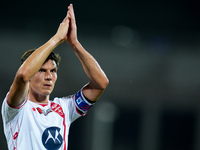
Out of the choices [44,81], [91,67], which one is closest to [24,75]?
[44,81]

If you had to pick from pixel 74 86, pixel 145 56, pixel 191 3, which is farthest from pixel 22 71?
pixel 191 3

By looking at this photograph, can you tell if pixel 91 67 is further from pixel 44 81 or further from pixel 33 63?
pixel 33 63

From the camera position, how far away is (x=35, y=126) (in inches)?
79.9

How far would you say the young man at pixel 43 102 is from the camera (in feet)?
6.04

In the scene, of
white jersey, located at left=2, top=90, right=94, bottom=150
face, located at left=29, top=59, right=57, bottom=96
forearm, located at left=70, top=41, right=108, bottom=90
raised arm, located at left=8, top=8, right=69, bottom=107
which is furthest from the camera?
forearm, located at left=70, top=41, right=108, bottom=90

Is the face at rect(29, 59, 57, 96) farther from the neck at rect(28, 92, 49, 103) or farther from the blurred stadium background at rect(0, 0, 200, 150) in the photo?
the blurred stadium background at rect(0, 0, 200, 150)

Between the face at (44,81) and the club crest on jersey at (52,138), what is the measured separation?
11.0 inches

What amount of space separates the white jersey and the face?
0.11 m

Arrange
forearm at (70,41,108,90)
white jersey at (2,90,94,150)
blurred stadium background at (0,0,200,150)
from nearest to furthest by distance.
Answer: white jersey at (2,90,94,150)
forearm at (70,41,108,90)
blurred stadium background at (0,0,200,150)

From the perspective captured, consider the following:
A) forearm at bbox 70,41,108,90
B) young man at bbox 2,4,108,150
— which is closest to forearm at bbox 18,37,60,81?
young man at bbox 2,4,108,150

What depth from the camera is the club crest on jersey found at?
80.2 inches

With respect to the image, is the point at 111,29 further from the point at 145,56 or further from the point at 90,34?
the point at 145,56

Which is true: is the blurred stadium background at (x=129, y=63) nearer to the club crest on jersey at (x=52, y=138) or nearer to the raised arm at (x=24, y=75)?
the club crest on jersey at (x=52, y=138)

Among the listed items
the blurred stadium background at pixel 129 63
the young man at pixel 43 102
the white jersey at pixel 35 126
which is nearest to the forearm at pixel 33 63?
the young man at pixel 43 102
